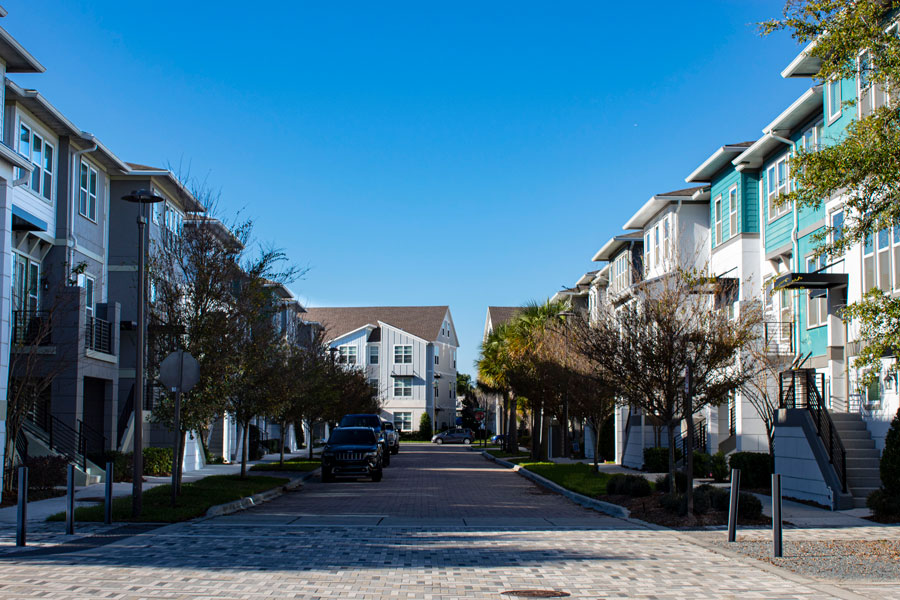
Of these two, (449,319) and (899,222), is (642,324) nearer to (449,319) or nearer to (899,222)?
(899,222)

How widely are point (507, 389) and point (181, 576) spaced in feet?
134

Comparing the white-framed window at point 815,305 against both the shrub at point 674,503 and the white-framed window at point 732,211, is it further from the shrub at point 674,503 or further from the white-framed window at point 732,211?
the shrub at point 674,503

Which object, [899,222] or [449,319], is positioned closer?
[899,222]

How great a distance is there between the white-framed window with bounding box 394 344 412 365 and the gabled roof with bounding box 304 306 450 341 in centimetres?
175

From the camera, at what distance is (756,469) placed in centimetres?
2309

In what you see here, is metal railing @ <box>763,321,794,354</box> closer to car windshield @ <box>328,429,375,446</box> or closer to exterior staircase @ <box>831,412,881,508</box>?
exterior staircase @ <box>831,412,881,508</box>

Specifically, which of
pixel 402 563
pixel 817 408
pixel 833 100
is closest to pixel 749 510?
pixel 817 408

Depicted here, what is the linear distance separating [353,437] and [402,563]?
64.9 feet

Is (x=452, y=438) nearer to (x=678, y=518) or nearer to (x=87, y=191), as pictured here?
(x=87, y=191)

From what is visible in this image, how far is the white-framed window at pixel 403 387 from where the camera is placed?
89250mm

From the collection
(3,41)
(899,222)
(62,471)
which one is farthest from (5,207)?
(899,222)

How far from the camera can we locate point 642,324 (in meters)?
18.9

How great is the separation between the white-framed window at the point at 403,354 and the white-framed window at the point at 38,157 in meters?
64.3

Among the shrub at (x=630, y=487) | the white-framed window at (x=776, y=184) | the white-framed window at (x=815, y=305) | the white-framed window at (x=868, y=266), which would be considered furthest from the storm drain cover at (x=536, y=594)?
the white-framed window at (x=776, y=184)
